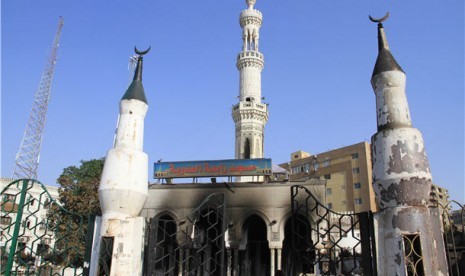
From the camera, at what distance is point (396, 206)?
20.3ft

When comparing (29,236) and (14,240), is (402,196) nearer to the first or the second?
(14,240)

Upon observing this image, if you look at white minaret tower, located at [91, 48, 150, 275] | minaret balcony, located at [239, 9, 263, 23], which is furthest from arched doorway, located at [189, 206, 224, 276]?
minaret balcony, located at [239, 9, 263, 23]

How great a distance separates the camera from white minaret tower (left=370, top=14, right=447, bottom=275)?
5910 millimetres

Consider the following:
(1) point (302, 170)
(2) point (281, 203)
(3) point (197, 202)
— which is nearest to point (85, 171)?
(3) point (197, 202)

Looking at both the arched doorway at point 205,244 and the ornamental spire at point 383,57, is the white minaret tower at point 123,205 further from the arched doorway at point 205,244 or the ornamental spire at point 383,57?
the arched doorway at point 205,244

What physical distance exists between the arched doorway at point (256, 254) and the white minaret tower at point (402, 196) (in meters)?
21.8

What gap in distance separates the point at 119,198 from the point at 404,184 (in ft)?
16.4

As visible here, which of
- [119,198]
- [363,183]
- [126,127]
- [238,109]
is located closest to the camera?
[119,198]

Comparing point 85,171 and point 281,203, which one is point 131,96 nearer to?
point 281,203

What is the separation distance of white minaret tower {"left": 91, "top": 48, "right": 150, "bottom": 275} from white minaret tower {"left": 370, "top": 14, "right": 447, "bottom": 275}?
170 inches

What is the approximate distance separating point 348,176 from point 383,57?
57.4 metres

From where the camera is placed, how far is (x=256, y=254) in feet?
97.2

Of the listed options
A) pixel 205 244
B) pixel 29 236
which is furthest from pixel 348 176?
pixel 29 236

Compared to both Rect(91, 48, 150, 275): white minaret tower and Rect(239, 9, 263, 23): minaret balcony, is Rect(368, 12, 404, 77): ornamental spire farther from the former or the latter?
Rect(239, 9, 263, 23): minaret balcony
